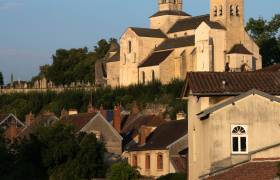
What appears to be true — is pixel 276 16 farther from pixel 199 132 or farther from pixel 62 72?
pixel 199 132

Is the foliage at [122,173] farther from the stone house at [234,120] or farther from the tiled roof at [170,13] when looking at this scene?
the tiled roof at [170,13]

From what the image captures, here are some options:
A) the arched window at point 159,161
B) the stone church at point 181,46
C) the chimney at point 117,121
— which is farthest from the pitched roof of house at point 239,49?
the arched window at point 159,161

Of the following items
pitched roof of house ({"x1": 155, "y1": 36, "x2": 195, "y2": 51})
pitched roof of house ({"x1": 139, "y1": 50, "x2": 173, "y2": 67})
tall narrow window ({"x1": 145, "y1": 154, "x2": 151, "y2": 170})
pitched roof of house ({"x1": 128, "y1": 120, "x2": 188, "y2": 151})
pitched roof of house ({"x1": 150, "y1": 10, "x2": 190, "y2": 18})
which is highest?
pitched roof of house ({"x1": 150, "y1": 10, "x2": 190, "y2": 18})

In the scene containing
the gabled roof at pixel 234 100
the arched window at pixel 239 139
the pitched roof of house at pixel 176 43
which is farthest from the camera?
the pitched roof of house at pixel 176 43

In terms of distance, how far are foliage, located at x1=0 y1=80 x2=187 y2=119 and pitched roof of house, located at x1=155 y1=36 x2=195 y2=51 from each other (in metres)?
7.28

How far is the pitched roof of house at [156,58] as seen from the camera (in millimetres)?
129625

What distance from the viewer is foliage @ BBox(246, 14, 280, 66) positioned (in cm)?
13262

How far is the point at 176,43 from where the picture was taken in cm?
13138

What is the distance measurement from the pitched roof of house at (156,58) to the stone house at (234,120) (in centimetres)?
8824

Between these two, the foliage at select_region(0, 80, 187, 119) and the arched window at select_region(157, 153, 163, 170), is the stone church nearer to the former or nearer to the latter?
the foliage at select_region(0, 80, 187, 119)

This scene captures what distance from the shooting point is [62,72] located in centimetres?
16088

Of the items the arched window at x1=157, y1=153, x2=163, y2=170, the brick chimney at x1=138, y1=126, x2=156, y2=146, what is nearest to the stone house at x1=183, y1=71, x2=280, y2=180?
the arched window at x1=157, y1=153, x2=163, y2=170

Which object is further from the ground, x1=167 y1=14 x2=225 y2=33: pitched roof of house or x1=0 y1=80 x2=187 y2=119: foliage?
x1=167 y1=14 x2=225 y2=33: pitched roof of house

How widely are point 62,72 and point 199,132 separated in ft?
397
